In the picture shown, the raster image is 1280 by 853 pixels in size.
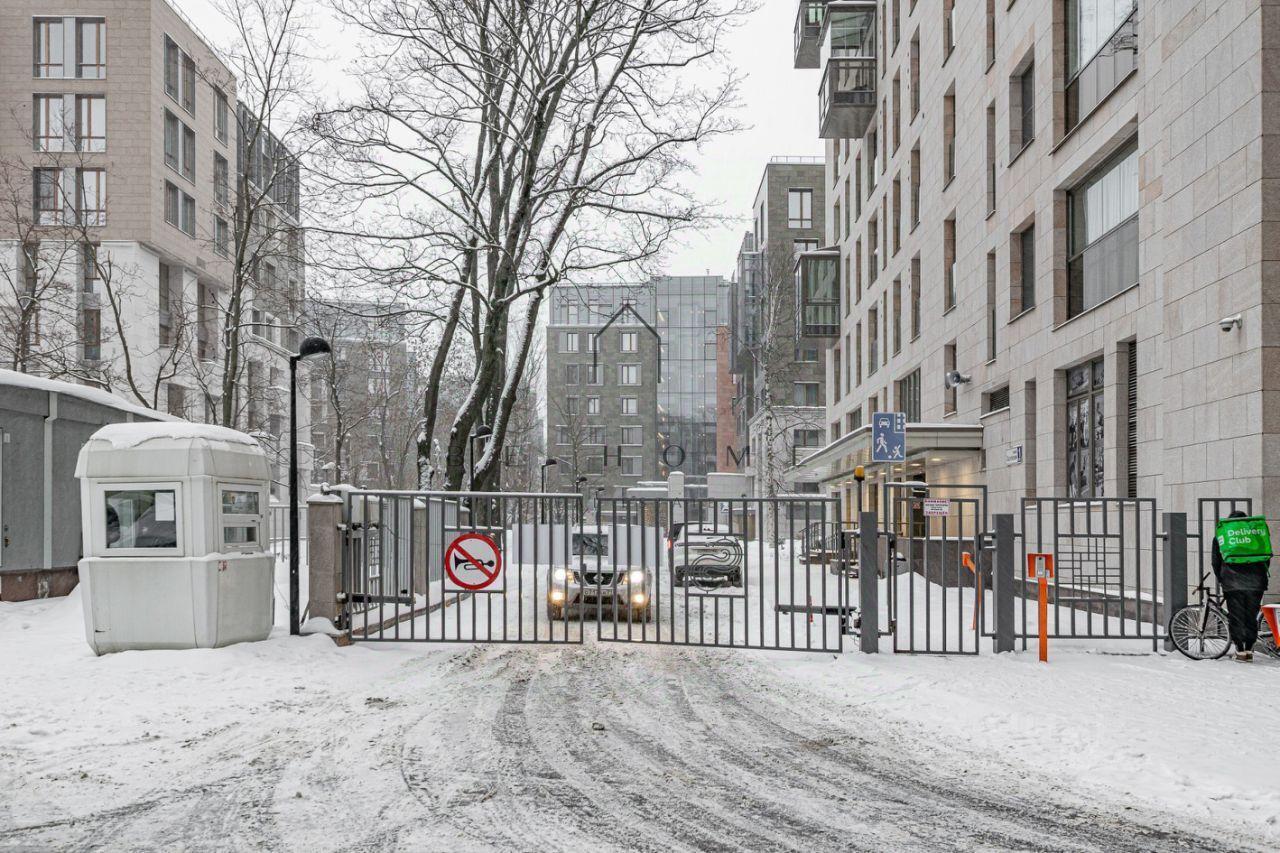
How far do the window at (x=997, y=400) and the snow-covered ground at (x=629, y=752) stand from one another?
13.1 metres

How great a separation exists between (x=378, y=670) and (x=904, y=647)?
234 inches

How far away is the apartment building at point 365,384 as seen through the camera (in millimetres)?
24531

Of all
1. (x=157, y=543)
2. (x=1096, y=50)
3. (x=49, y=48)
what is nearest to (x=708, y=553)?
(x=157, y=543)

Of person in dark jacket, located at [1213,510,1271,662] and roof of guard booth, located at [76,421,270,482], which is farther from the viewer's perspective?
person in dark jacket, located at [1213,510,1271,662]

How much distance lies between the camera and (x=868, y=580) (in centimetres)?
1160

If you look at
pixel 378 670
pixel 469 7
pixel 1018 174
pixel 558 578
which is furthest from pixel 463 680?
pixel 1018 174

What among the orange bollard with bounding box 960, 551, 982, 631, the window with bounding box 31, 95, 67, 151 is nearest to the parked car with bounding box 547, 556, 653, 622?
the orange bollard with bounding box 960, 551, 982, 631

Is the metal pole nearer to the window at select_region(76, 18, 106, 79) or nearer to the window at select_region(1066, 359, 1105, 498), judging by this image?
the window at select_region(1066, 359, 1105, 498)

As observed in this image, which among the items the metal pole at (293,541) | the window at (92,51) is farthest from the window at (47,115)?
the metal pole at (293,541)

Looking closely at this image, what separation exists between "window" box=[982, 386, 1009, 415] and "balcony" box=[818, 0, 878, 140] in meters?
17.8

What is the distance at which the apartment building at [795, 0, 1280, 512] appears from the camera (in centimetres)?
1289

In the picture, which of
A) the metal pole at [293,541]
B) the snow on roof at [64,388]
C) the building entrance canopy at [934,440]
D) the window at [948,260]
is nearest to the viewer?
the metal pole at [293,541]

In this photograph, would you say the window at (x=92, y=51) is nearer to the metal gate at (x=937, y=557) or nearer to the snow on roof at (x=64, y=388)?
the snow on roof at (x=64, y=388)

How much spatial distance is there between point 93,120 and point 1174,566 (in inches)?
1821
